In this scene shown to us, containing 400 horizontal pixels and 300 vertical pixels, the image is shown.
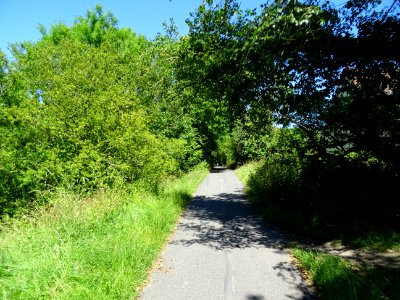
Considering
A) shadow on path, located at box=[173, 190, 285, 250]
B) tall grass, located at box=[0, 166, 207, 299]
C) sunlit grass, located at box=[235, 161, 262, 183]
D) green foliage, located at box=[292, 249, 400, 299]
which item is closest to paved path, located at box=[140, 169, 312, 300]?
shadow on path, located at box=[173, 190, 285, 250]

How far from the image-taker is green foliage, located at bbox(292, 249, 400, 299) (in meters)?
4.62

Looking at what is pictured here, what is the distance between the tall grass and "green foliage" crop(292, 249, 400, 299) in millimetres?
3171

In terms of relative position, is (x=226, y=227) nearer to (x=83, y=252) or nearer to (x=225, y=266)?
(x=225, y=266)

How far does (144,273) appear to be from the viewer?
221 inches

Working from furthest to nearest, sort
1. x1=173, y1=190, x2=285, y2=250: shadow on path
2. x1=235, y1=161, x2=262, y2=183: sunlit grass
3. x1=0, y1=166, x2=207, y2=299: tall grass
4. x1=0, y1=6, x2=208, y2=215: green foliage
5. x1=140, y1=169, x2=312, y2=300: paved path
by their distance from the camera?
x1=235, y1=161, x2=262, y2=183: sunlit grass, x1=0, y1=6, x2=208, y2=215: green foliage, x1=173, y1=190, x2=285, y2=250: shadow on path, x1=140, y1=169, x2=312, y2=300: paved path, x1=0, y1=166, x2=207, y2=299: tall grass

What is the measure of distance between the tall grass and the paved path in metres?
0.46

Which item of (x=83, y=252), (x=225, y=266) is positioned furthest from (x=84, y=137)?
(x=225, y=266)

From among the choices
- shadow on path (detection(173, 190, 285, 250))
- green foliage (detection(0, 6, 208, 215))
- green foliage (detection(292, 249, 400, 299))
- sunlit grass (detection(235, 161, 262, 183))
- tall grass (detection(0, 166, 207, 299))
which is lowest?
green foliage (detection(292, 249, 400, 299))

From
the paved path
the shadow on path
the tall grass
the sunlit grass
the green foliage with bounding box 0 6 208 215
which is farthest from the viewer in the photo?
the sunlit grass

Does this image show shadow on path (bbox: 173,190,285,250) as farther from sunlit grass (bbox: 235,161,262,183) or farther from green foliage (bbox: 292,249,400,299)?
sunlit grass (bbox: 235,161,262,183)

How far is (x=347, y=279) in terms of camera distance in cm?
507

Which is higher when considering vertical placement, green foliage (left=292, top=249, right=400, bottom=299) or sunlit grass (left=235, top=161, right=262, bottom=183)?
sunlit grass (left=235, top=161, right=262, bottom=183)

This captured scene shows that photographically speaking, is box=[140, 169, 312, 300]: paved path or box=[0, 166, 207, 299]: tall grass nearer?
box=[0, 166, 207, 299]: tall grass

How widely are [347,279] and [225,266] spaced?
7.45 ft
